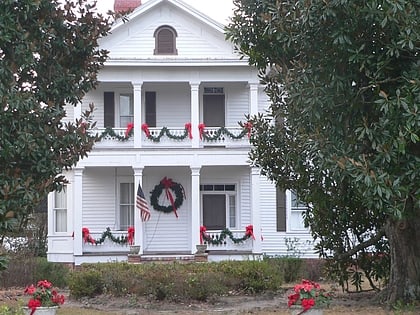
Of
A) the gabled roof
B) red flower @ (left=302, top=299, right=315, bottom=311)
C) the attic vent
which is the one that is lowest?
red flower @ (left=302, top=299, right=315, bottom=311)

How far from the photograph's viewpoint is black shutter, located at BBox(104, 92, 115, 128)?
29844mm

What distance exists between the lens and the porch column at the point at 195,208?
91.9ft

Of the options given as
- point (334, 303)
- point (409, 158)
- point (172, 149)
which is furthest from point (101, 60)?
point (172, 149)

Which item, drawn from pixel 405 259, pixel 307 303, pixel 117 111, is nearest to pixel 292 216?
pixel 117 111

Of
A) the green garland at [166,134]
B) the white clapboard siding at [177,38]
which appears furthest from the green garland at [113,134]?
the white clapboard siding at [177,38]

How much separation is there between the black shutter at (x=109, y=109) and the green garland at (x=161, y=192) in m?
2.95

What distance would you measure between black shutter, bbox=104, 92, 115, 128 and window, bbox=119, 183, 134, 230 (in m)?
2.42

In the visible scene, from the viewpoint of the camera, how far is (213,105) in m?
30.4

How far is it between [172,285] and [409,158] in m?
7.21

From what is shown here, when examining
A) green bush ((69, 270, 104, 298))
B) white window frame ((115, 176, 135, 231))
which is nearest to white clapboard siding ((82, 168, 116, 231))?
white window frame ((115, 176, 135, 231))

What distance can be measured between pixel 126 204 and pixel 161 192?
4.70 ft

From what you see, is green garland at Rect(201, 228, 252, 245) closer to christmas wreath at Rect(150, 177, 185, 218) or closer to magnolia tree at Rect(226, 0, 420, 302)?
christmas wreath at Rect(150, 177, 185, 218)

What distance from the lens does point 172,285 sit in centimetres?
1675

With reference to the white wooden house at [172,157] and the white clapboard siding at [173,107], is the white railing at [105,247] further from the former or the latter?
the white clapboard siding at [173,107]
